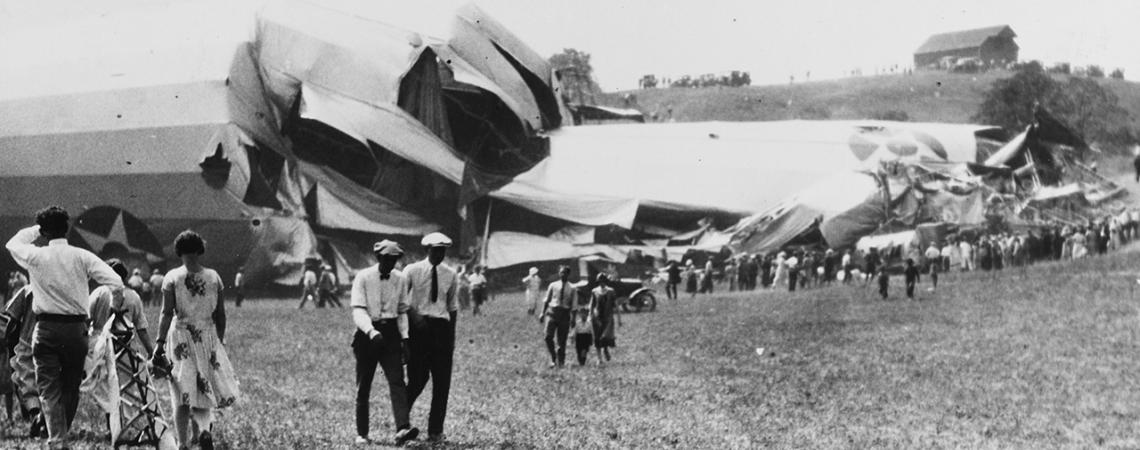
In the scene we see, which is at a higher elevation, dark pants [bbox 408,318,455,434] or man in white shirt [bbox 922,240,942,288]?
dark pants [bbox 408,318,455,434]

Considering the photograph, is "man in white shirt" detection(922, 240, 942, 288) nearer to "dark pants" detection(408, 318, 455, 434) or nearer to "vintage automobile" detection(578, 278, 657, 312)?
"vintage automobile" detection(578, 278, 657, 312)

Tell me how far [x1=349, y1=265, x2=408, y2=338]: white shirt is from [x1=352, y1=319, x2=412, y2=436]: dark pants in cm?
7

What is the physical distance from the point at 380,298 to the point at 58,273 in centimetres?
258

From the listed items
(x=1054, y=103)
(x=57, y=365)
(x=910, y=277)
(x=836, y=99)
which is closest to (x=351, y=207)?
(x=910, y=277)

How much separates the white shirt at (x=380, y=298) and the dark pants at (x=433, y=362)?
226 mm

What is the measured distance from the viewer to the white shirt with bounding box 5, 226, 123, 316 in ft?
29.2

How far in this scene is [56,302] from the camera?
8.91 m

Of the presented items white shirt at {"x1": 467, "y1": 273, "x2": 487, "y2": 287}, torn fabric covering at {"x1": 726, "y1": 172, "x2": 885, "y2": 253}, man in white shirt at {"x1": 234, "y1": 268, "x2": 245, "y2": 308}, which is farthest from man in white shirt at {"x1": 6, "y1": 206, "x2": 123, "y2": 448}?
torn fabric covering at {"x1": 726, "y1": 172, "x2": 885, "y2": 253}

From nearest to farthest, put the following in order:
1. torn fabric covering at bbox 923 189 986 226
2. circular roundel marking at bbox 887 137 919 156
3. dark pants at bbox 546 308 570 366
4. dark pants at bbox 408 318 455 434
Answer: dark pants at bbox 408 318 455 434, dark pants at bbox 546 308 570 366, torn fabric covering at bbox 923 189 986 226, circular roundel marking at bbox 887 137 919 156

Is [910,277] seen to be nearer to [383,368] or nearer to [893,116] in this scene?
[383,368]

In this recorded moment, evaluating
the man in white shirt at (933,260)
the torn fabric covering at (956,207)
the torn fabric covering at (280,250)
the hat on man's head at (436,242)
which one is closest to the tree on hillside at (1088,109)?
the torn fabric covering at (956,207)

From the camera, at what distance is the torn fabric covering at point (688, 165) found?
40.3m

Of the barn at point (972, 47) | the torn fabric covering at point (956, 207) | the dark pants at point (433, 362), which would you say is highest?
the barn at point (972, 47)

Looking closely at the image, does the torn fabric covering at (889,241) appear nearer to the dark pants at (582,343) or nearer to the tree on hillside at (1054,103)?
the tree on hillside at (1054,103)
